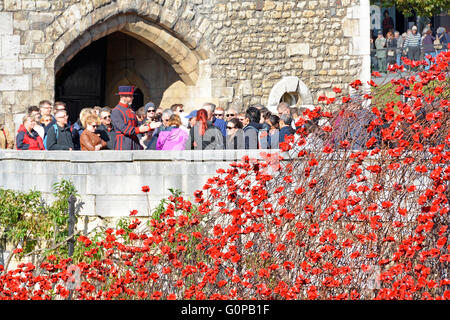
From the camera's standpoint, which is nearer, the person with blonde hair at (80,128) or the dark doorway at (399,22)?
the person with blonde hair at (80,128)

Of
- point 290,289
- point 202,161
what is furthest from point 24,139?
point 290,289

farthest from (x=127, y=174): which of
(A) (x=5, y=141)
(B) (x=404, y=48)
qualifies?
(B) (x=404, y=48)

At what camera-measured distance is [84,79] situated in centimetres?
1820

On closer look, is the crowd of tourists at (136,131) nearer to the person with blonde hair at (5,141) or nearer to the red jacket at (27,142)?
the red jacket at (27,142)

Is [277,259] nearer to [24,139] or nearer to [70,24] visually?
[24,139]

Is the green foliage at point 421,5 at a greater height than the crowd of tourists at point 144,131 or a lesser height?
greater

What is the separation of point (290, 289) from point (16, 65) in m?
8.30

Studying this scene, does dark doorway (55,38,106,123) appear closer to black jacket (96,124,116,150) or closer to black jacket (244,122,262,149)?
black jacket (96,124,116,150)

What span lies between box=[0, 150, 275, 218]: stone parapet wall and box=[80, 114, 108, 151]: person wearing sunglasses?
0.77 m

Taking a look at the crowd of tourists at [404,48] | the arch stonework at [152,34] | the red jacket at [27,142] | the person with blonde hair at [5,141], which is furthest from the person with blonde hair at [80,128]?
the crowd of tourists at [404,48]

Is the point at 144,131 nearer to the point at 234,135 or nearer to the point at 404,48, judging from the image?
the point at 234,135

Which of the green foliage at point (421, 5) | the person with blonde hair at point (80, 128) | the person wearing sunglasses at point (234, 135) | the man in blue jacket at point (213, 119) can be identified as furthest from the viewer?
the green foliage at point (421, 5)

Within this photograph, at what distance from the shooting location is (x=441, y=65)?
812cm

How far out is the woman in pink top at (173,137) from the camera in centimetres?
1087
